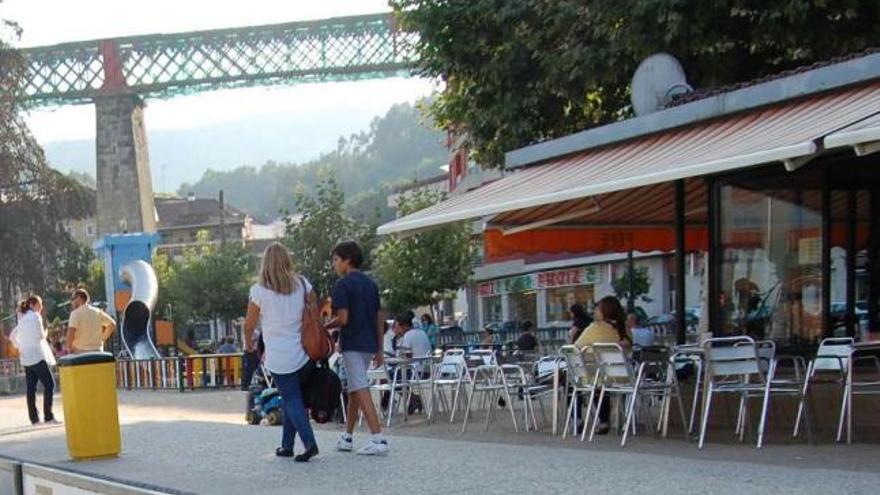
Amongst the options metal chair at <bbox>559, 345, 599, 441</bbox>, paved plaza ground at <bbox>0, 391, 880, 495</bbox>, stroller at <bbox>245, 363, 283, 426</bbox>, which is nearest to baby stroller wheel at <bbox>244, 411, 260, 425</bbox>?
stroller at <bbox>245, 363, 283, 426</bbox>

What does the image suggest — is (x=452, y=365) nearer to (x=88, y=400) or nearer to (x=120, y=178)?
(x=88, y=400)

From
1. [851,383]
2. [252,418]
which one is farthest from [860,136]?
[252,418]

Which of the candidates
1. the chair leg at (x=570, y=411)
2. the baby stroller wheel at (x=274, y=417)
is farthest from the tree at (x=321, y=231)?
the chair leg at (x=570, y=411)

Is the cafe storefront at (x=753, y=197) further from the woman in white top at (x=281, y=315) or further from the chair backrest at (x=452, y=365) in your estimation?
the woman in white top at (x=281, y=315)

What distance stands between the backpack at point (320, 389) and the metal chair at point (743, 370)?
321cm

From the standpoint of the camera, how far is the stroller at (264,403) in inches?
624

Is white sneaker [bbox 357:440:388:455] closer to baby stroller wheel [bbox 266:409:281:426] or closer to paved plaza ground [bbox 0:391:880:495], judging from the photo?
paved plaza ground [bbox 0:391:880:495]

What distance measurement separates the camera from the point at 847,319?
480 inches

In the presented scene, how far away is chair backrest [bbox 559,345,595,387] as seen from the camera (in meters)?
11.8

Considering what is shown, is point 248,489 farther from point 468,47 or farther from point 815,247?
point 468,47

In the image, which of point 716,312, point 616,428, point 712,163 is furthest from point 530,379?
point 712,163

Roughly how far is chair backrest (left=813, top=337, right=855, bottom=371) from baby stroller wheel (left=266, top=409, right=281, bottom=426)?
23.6 feet

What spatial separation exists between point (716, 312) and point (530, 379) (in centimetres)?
227

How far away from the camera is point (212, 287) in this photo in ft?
192
